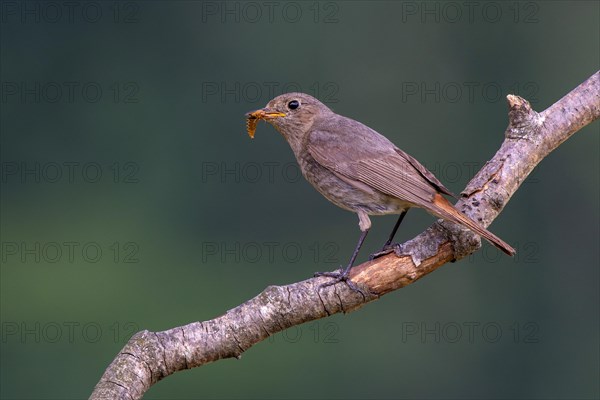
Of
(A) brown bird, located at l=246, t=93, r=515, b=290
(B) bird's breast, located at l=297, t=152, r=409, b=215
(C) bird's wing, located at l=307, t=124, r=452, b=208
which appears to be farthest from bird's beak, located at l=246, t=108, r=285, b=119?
(B) bird's breast, located at l=297, t=152, r=409, b=215

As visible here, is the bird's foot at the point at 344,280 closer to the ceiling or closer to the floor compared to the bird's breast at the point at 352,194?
closer to the floor

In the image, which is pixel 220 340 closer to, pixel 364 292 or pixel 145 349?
pixel 145 349

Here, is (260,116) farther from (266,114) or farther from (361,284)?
(361,284)

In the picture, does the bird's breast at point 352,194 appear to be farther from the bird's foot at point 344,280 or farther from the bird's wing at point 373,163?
the bird's foot at point 344,280

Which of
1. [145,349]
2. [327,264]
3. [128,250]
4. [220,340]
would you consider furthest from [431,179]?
[128,250]

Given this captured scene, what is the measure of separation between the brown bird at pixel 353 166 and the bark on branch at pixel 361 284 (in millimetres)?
129

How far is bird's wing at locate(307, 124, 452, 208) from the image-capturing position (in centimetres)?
516

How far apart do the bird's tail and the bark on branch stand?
0.41 ft

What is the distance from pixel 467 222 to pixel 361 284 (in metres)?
0.63

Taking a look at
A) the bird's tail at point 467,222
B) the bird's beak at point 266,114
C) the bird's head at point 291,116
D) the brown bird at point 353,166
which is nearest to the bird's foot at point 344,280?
the brown bird at point 353,166

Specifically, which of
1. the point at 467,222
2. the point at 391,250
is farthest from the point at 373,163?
the point at 467,222

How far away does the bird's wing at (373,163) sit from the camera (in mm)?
5160

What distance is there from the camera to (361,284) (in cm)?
483

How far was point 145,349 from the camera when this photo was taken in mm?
4395
